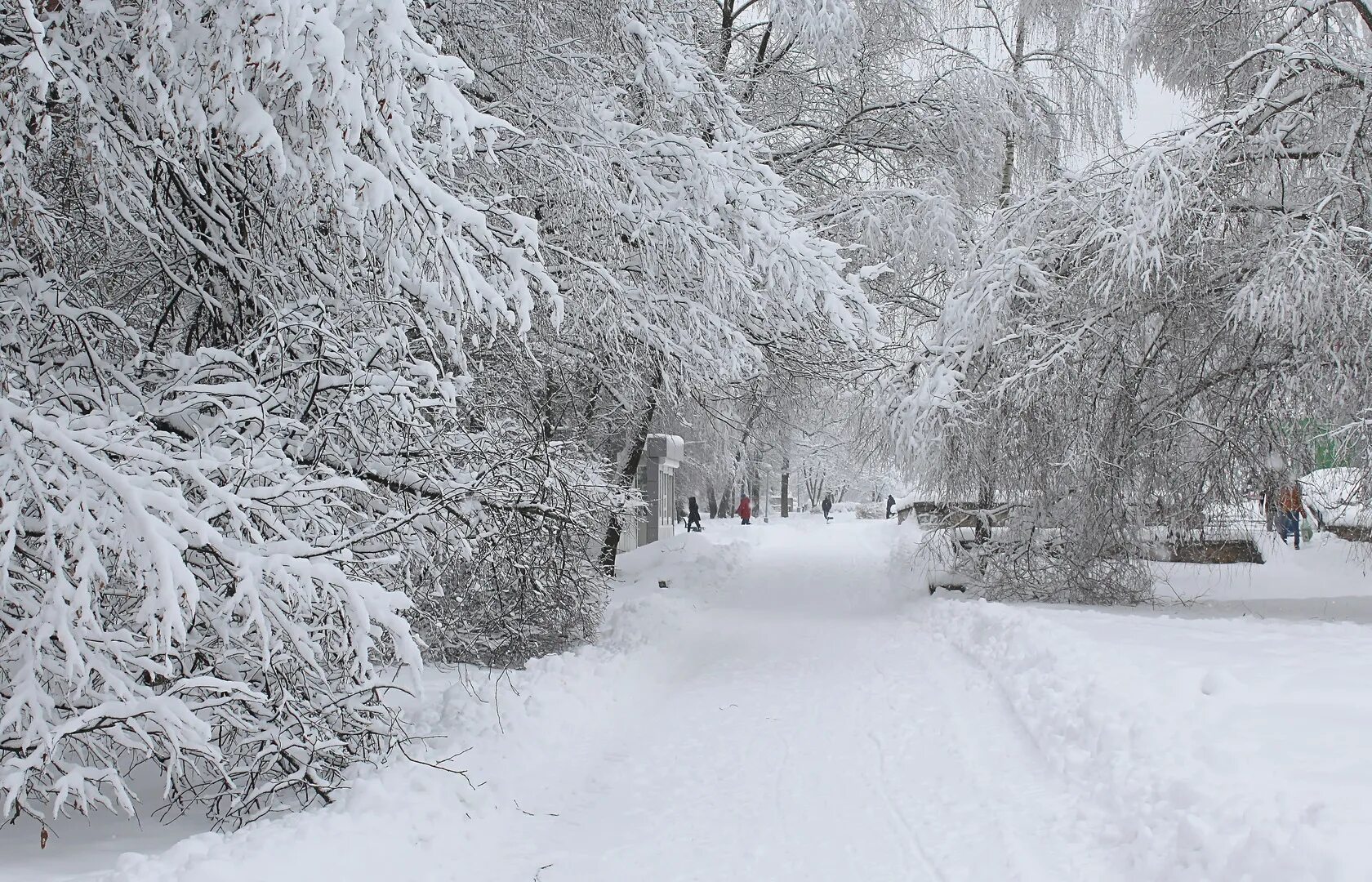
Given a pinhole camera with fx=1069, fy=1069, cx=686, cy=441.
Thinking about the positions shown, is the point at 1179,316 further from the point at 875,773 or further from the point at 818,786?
the point at 818,786

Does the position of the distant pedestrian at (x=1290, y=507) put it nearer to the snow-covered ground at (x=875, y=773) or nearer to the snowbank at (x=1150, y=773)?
the snow-covered ground at (x=875, y=773)

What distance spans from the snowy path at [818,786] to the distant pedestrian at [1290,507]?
4.22 m

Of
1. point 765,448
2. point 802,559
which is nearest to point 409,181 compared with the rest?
point 765,448

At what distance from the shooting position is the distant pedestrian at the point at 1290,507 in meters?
11.3

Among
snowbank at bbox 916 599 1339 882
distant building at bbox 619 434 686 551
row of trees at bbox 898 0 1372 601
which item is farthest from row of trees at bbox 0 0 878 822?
distant building at bbox 619 434 686 551

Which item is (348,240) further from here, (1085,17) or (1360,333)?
(1085,17)

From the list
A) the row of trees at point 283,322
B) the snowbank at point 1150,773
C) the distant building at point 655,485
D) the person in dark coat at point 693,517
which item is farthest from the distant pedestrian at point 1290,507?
the person in dark coat at point 693,517

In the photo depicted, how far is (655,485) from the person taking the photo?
2303 centimetres

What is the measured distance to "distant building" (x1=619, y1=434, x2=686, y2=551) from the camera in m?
21.6

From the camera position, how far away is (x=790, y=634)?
41.2ft

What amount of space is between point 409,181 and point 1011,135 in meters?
12.7

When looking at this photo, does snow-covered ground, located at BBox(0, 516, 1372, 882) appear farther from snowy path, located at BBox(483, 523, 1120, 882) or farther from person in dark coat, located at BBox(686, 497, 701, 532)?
person in dark coat, located at BBox(686, 497, 701, 532)

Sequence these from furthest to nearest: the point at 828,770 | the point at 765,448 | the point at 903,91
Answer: the point at 765,448 < the point at 903,91 < the point at 828,770

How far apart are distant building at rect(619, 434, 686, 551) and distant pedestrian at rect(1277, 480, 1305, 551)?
10.5 m
